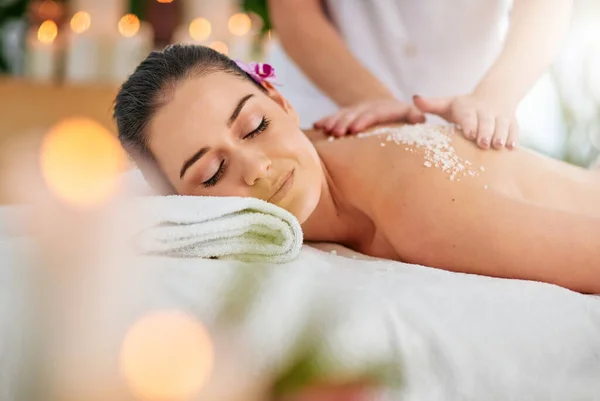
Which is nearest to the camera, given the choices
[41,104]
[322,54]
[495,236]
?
[495,236]

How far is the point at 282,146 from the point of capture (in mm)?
817

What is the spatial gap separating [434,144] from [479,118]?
0.10 meters

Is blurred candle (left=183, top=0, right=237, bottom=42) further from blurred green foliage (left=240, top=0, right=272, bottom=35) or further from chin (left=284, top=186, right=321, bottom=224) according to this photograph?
chin (left=284, top=186, right=321, bottom=224)

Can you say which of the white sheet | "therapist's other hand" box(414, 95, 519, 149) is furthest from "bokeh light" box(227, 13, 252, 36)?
the white sheet

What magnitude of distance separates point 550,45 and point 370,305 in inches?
28.5

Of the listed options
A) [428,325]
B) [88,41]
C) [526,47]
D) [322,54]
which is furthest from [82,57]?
[428,325]

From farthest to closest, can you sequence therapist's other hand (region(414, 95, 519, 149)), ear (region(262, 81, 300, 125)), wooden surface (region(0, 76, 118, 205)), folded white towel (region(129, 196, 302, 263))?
wooden surface (region(0, 76, 118, 205)) < ear (region(262, 81, 300, 125)) < therapist's other hand (region(414, 95, 519, 149)) < folded white towel (region(129, 196, 302, 263))

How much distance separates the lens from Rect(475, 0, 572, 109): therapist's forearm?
3.16ft

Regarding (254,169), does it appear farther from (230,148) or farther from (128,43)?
(128,43)

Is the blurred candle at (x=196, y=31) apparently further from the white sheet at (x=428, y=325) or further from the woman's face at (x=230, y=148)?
the white sheet at (x=428, y=325)

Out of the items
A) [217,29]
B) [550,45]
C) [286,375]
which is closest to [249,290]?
[286,375]

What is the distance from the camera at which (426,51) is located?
49.1 inches

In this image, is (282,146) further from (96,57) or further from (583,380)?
(96,57)

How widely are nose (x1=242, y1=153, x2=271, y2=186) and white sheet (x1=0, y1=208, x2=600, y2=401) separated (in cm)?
22
